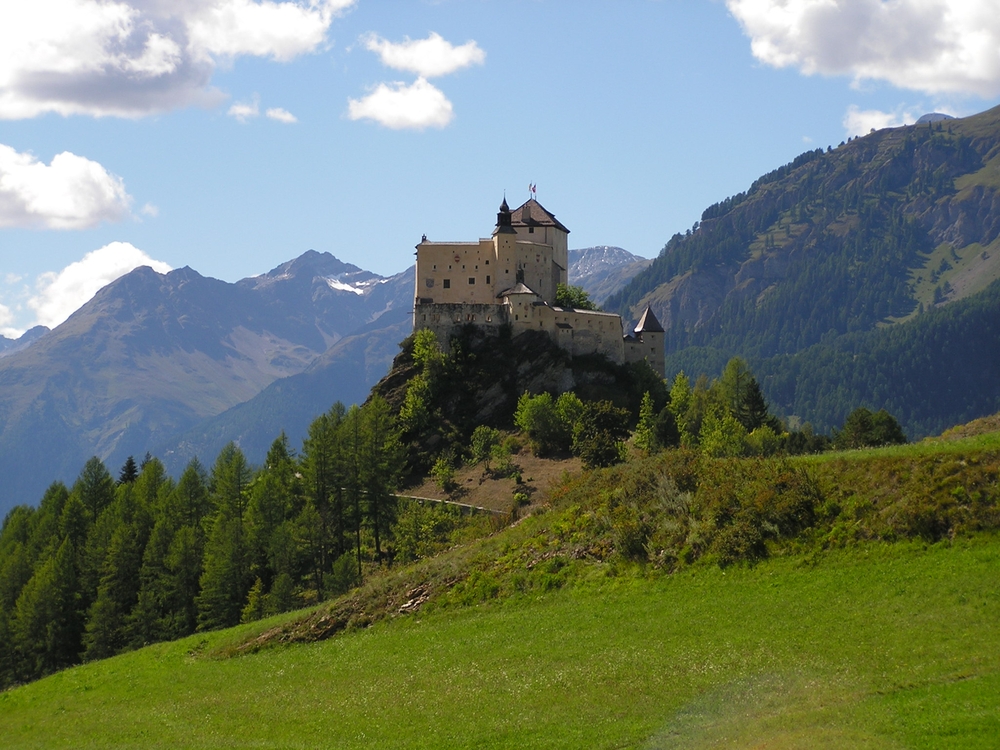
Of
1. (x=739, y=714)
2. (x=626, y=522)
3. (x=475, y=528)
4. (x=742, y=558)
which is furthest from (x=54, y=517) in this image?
(x=739, y=714)

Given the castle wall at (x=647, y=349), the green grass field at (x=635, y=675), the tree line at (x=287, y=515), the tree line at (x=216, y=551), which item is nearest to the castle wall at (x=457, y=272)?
the tree line at (x=287, y=515)

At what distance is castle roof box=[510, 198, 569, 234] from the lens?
115 meters

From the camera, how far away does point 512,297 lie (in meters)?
107

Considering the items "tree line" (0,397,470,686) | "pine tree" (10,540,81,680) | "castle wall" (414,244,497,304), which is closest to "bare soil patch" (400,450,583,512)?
"tree line" (0,397,470,686)

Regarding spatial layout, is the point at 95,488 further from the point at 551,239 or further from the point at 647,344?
the point at 647,344

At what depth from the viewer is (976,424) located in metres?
56.8

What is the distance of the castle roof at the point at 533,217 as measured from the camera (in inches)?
4530

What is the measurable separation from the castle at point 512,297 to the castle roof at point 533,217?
1.49ft

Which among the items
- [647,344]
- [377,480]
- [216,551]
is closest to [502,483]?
[377,480]

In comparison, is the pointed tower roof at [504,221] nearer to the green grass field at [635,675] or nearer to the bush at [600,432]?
the bush at [600,432]

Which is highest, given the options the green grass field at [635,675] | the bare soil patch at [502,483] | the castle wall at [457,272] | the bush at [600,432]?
the castle wall at [457,272]

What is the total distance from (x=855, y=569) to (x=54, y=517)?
83.2 m

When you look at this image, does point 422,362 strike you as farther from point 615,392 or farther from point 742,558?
point 742,558

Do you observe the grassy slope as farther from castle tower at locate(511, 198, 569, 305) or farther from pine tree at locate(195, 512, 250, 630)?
castle tower at locate(511, 198, 569, 305)
